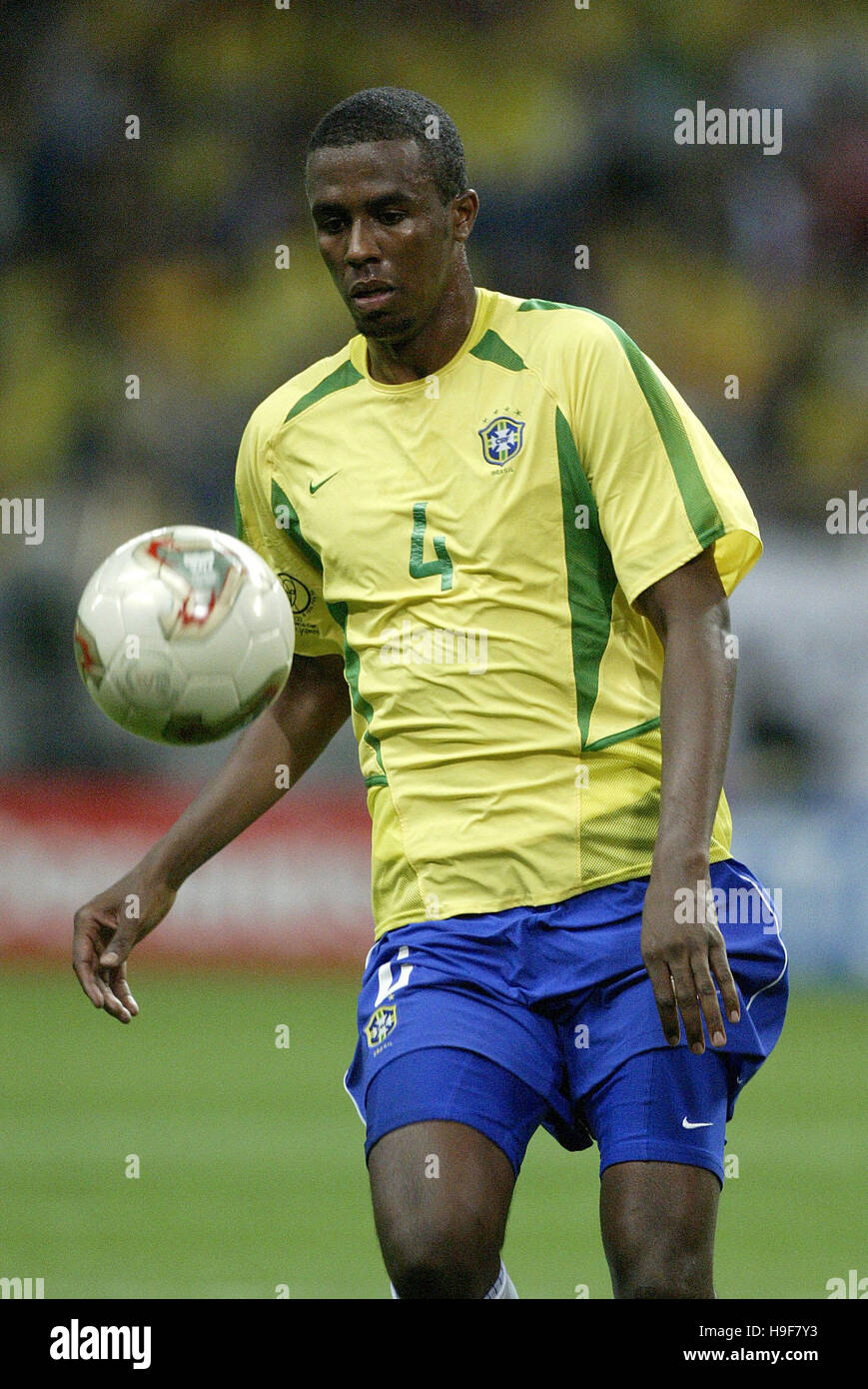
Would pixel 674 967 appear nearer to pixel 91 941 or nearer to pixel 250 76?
pixel 91 941

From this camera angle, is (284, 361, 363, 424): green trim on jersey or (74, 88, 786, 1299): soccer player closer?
(74, 88, 786, 1299): soccer player

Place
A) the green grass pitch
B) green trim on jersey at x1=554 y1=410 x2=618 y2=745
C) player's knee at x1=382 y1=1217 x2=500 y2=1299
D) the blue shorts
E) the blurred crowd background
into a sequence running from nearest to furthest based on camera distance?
1. player's knee at x1=382 y1=1217 x2=500 y2=1299
2. the blue shorts
3. green trim on jersey at x1=554 y1=410 x2=618 y2=745
4. the green grass pitch
5. the blurred crowd background

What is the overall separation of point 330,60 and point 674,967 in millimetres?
12140

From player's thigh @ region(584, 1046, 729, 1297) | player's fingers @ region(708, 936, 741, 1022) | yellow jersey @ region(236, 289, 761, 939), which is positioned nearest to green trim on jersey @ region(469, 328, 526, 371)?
yellow jersey @ region(236, 289, 761, 939)

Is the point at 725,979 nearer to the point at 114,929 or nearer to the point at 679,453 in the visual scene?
the point at 679,453

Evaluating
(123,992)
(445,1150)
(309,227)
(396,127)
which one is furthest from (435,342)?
(309,227)

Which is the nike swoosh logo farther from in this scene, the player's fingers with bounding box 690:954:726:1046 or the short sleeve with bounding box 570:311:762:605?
the player's fingers with bounding box 690:954:726:1046

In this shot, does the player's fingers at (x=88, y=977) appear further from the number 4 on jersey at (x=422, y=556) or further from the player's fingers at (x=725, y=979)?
the player's fingers at (x=725, y=979)

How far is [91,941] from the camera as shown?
3645 millimetres

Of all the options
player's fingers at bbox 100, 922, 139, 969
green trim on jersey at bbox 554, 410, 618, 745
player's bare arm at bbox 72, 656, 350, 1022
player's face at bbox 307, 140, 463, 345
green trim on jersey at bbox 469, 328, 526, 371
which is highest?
player's face at bbox 307, 140, 463, 345

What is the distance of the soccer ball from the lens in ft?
10.5

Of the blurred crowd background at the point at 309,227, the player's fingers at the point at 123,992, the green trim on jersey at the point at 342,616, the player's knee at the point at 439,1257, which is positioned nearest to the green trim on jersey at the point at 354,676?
the green trim on jersey at the point at 342,616

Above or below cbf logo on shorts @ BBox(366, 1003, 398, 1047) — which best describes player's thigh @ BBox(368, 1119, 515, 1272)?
below

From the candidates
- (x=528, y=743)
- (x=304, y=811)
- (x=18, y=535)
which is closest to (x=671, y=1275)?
(x=528, y=743)
